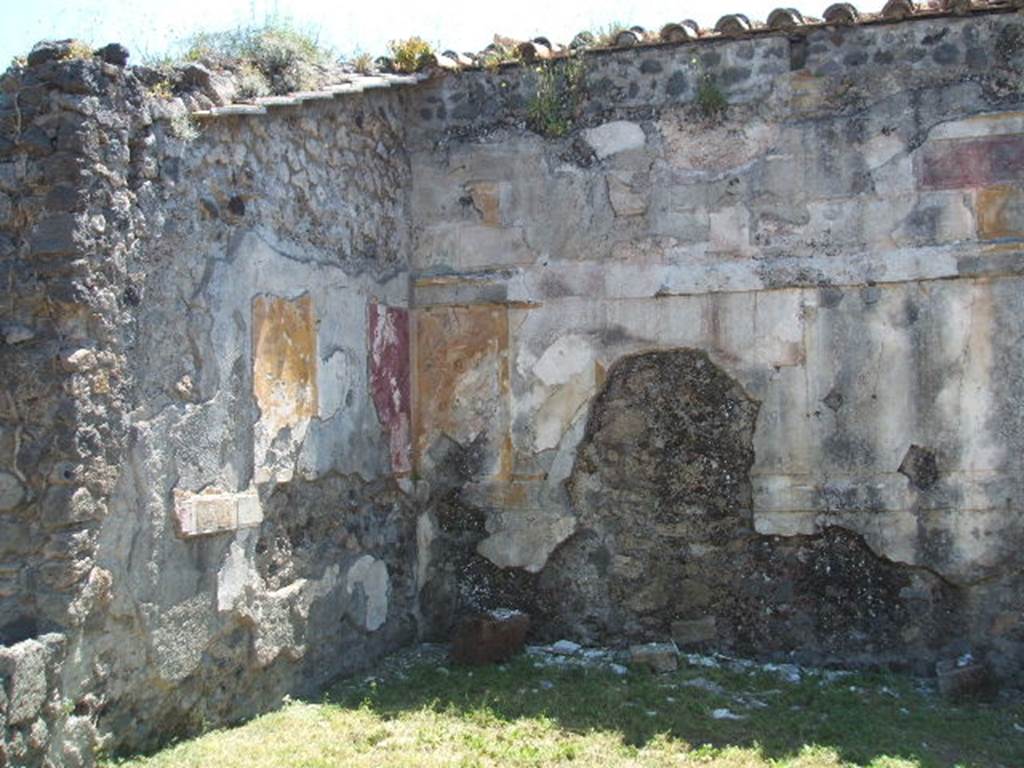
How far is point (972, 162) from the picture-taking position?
616 centimetres

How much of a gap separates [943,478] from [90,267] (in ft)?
14.6

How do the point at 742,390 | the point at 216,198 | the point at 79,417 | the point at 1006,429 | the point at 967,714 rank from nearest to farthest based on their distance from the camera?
the point at 79,417 < the point at 216,198 < the point at 967,714 < the point at 1006,429 < the point at 742,390

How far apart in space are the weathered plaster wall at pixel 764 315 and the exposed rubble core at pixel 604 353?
2cm

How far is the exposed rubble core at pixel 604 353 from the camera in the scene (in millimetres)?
5125

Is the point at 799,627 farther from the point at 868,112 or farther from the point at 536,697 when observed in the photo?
the point at 868,112

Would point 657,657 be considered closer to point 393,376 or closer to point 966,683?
point 966,683

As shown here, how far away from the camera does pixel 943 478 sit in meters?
6.14

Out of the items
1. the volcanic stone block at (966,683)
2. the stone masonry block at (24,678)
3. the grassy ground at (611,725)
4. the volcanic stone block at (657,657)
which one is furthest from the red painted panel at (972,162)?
the stone masonry block at (24,678)

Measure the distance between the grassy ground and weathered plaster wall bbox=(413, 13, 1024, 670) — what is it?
23.4 inches

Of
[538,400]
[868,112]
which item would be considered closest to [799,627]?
[538,400]

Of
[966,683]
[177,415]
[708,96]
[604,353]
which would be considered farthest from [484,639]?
[708,96]

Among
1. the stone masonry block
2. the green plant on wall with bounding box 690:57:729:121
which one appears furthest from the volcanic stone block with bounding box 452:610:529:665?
the green plant on wall with bounding box 690:57:729:121

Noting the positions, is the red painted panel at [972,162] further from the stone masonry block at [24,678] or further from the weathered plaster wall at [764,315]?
the stone masonry block at [24,678]

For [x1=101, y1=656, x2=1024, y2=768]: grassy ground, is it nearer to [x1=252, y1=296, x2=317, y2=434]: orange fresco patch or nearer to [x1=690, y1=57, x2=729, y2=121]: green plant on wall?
[x1=252, y1=296, x2=317, y2=434]: orange fresco patch
